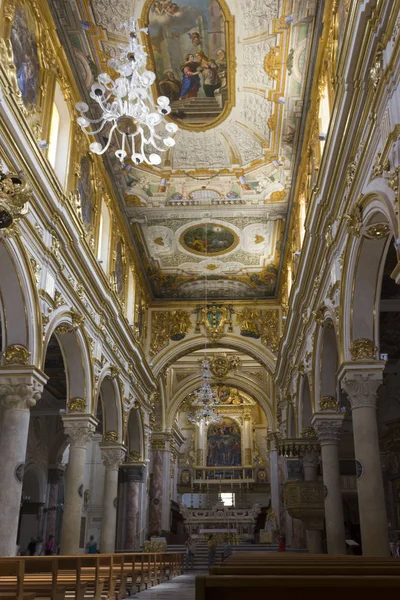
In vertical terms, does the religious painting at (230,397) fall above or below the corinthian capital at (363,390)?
above

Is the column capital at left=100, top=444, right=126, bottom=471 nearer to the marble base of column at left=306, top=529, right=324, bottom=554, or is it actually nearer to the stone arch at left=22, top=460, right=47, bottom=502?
the stone arch at left=22, top=460, right=47, bottom=502

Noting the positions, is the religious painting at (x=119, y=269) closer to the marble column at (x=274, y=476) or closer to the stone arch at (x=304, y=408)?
the stone arch at (x=304, y=408)

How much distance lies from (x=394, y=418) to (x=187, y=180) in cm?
1004

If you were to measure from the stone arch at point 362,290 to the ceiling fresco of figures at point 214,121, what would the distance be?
5.25m

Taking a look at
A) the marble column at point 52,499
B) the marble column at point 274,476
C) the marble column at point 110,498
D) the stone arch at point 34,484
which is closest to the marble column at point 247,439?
the marble column at point 274,476

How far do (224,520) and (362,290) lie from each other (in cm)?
2073

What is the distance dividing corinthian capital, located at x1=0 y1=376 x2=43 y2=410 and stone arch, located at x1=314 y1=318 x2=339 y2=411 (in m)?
6.61

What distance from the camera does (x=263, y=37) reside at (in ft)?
42.2

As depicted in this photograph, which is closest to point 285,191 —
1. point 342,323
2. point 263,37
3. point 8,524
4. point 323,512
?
point 263,37

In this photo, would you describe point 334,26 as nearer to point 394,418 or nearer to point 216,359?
point 394,418

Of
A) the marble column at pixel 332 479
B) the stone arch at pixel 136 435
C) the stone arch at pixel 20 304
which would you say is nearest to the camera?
the stone arch at pixel 20 304

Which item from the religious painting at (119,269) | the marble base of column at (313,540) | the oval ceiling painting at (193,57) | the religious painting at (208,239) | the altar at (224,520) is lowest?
the marble base of column at (313,540)

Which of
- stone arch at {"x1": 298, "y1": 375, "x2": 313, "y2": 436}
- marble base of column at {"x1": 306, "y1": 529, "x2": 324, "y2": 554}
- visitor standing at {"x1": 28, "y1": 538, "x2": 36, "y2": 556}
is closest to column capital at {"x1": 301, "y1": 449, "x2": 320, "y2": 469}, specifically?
stone arch at {"x1": 298, "y1": 375, "x2": 313, "y2": 436}

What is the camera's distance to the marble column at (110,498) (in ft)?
60.2
